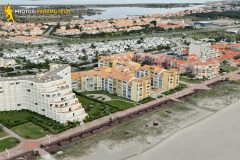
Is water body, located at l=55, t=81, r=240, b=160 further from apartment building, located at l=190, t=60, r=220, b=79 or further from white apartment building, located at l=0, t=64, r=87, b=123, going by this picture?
apartment building, located at l=190, t=60, r=220, b=79

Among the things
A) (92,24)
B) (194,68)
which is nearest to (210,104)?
(194,68)

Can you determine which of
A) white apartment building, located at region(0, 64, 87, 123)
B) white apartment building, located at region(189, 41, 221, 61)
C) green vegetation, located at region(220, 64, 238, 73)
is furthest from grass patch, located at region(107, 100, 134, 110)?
white apartment building, located at region(189, 41, 221, 61)

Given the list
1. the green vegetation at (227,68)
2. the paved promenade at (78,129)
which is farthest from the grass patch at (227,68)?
the paved promenade at (78,129)

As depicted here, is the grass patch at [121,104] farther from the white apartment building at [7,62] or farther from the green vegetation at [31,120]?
the white apartment building at [7,62]

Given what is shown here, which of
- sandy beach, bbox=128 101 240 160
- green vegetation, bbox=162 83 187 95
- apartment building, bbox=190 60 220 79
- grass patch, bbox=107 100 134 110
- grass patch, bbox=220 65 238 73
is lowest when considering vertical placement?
sandy beach, bbox=128 101 240 160

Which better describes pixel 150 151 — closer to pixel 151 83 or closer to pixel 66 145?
pixel 66 145

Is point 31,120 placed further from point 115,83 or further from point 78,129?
point 115,83

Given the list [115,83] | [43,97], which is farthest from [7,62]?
[43,97]
